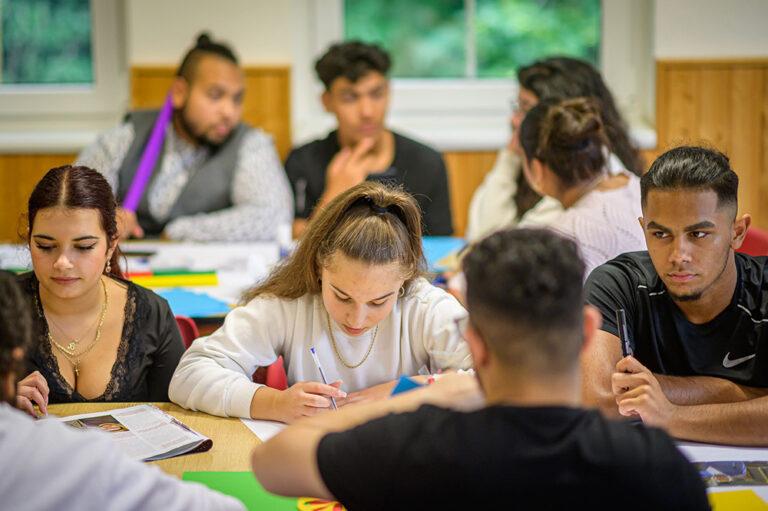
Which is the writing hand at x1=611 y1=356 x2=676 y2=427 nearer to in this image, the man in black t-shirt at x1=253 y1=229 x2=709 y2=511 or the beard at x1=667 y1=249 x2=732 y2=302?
the beard at x1=667 y1=249 x2=732 y2=302

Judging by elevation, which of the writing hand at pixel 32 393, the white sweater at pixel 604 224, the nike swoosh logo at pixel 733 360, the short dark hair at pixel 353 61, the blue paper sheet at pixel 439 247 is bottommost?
the writing hand at pixel 32 393

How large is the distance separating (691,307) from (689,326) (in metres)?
0.04

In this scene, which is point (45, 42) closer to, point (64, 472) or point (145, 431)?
point (145, 431)

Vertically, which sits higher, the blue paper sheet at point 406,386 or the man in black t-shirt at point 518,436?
the man in black t-shirt at point 518,436

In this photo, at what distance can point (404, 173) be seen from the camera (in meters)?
4.22

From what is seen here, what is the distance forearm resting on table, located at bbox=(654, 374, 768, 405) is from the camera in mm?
1934

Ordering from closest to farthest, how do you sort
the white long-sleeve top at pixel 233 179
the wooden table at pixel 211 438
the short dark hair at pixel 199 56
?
the wooden table at pixel 211 438
the white long-sleeve top at pixel 233 179
the short dark hair at pixel 199 56

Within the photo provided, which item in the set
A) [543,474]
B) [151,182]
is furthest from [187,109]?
[543,474]

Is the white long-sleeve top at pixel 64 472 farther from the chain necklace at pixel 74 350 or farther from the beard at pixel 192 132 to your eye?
the beard at pixel 192 132

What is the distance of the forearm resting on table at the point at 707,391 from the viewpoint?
1.93 meters

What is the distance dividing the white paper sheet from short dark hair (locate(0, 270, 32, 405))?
2.05ft

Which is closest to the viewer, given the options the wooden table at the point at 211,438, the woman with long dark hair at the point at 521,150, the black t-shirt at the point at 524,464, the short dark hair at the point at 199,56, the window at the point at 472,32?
the black t-shirt at the point at 524,464

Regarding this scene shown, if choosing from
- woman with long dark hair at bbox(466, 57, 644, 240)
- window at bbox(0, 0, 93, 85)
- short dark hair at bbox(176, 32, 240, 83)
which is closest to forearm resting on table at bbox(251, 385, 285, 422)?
woman with long dark hair at bbox(466, 57, 644, 240)

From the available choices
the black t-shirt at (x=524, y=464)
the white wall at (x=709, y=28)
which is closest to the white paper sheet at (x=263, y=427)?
the black t-shirt at (x=524, y=464)
